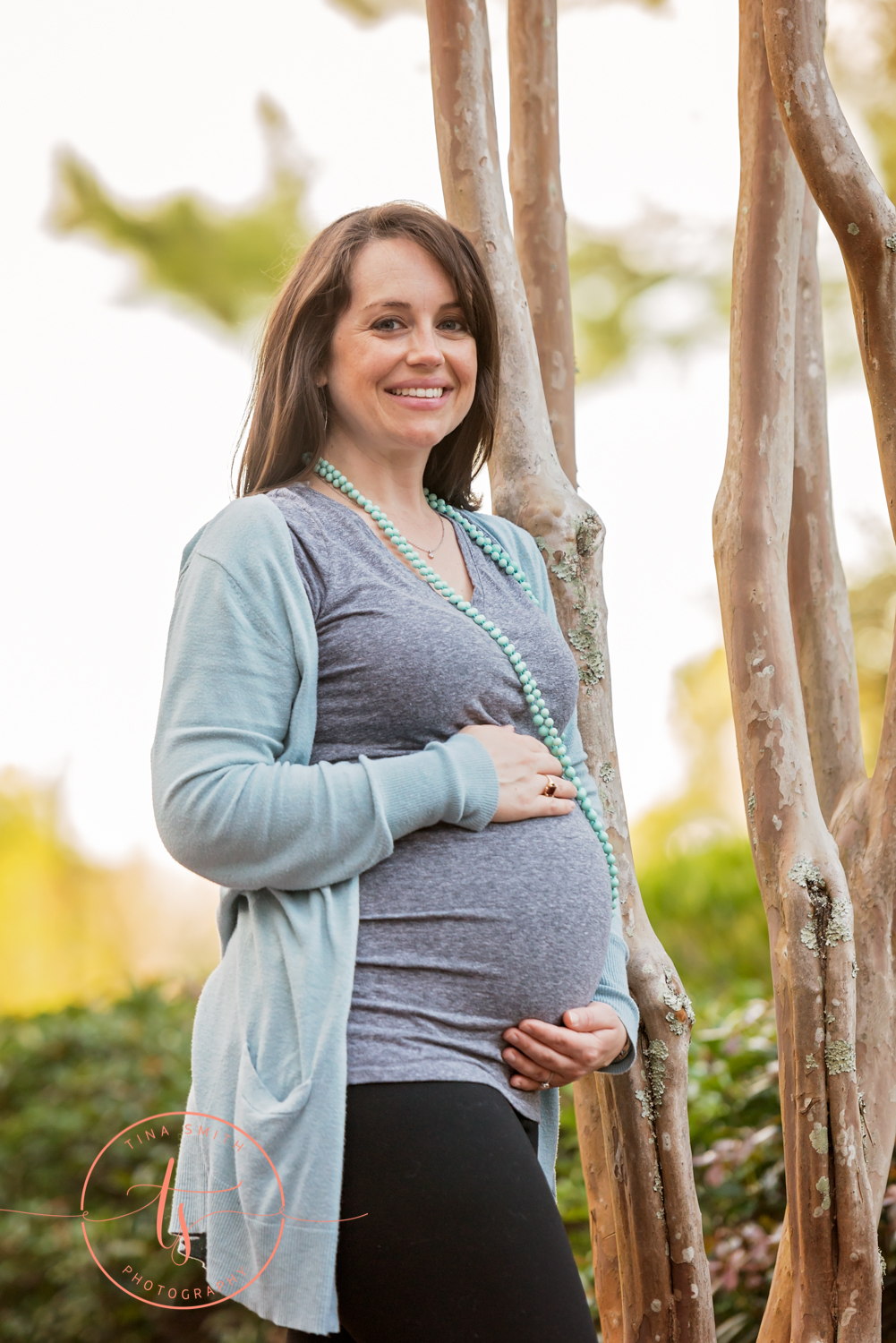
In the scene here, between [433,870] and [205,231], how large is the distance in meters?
5.85

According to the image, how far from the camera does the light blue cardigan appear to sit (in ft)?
3.17

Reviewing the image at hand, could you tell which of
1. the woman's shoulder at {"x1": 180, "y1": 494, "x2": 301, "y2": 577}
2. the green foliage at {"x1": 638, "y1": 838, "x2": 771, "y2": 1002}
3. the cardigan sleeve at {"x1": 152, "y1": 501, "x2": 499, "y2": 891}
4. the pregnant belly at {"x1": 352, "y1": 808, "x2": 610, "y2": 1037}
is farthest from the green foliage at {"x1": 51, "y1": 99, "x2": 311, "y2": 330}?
the pregnant belly at {"x1": 352, "y1": 808, "x2": 610, "y2": 1037}

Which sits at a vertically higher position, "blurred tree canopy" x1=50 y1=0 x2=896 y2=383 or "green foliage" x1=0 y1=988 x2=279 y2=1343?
"blurred tree canopy" x1=50 y1=0 x2=896 y2=383

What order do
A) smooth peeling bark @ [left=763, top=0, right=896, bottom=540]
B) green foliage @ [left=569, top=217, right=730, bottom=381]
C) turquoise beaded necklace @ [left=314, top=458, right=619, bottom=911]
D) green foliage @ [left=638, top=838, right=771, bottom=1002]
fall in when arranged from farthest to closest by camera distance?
green foliage @ [left=569, top=217, right=730, bottom=381], green foliage @ [left=638, top=838, right=771, bottom=1002], smooth peeling bark @ [left=763, top=0, right=896, bottom=540], turquoise beaded necklace @ [left=314, top=458, right=619, bottom=911]

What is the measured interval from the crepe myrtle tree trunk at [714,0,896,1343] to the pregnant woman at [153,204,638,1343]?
352 mm

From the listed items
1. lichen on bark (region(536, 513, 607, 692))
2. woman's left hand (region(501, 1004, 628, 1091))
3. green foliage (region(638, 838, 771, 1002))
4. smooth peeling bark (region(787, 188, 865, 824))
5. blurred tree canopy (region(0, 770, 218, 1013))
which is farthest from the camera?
blurred tree canopy (region(0, 770, 218, 1013))

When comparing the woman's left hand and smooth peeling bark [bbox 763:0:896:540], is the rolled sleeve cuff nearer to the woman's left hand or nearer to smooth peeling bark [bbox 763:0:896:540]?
the woman's left hand

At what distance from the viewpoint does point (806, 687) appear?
1801 millimetres

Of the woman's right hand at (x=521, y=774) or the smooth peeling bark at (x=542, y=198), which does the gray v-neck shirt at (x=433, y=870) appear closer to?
the woman's right hand at (x=521, y=774)

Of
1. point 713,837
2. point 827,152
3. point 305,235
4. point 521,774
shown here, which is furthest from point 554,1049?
point 305,235

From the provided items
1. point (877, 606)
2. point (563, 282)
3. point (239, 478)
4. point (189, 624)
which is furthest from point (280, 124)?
point (189, 624)

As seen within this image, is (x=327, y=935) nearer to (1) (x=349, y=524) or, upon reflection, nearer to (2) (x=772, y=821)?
(1) (x=349, y=524)

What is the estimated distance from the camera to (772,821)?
4.98 feet

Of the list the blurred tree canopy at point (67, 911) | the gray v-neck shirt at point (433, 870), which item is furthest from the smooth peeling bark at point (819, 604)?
the blurred tree canopy at point (67, 911)
